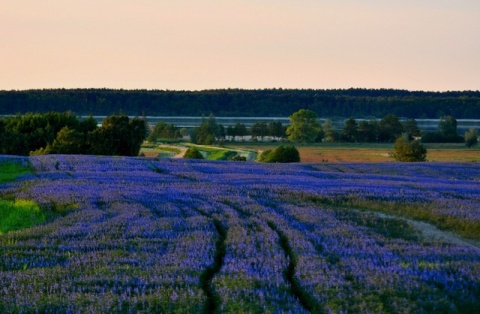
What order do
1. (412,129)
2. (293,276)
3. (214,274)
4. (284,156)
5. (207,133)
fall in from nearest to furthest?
(293,276), (214,274), (284,156), (207,133), (412,129)

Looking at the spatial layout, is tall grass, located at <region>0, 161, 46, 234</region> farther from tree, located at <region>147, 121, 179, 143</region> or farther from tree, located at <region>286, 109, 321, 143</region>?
tree, located at <region>147, 121, 179, 143</region>

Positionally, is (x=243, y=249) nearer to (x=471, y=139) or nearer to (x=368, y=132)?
(x=471, y=139)

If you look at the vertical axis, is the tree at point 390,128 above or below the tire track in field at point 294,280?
below

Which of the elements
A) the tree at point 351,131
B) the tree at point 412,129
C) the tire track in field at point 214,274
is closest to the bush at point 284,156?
the tire track in field at point 214,274

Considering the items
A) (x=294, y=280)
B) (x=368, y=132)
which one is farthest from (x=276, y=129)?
(x=294, y=280)

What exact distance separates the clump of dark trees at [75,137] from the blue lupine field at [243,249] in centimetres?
4284

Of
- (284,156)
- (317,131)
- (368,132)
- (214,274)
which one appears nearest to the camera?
(214,274)

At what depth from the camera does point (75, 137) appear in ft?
247

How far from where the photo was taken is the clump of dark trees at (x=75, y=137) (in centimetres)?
7450

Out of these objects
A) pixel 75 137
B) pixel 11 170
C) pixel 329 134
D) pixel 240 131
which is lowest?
pixel 329 134

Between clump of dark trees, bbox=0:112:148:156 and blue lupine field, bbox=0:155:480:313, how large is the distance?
4284 centimetres

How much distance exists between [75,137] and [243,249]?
197ft

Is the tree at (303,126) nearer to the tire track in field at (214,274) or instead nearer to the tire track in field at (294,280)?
the tire track in field at (214,274)

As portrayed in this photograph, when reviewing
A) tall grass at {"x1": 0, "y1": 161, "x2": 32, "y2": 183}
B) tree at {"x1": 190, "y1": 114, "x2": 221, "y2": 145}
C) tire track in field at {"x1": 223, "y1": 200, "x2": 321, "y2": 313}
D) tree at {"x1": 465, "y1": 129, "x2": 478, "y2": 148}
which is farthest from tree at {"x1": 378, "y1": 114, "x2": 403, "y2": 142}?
tire track in field at {"x1": 223, "y1": 200, "x2": 321, "y2": 313}
